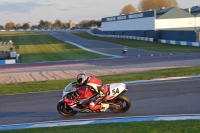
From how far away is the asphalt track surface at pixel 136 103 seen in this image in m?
12.4

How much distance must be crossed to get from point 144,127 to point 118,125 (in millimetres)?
916

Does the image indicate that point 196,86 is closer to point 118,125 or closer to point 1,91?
point 118,125

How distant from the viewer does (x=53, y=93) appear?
1780cm

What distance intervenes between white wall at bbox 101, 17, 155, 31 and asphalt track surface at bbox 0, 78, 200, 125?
58.4 meters

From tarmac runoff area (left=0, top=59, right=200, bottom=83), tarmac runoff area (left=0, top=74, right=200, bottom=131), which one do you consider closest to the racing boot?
tarmac runoff area (left=0, top=74, right=200, bottom=131)

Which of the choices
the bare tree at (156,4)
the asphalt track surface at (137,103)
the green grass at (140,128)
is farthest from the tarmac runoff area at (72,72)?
the bare tree at (156,4)

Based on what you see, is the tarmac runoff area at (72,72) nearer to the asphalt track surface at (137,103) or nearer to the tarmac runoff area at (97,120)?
the asphalt track surface at (137,103)

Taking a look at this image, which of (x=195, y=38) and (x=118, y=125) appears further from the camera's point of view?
(x=195, y=38)

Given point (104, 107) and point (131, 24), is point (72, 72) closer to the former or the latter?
point (104, 107)

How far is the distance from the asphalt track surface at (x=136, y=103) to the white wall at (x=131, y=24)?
58.4 meters

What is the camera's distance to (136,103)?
1393 cm

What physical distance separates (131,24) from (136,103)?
262ft

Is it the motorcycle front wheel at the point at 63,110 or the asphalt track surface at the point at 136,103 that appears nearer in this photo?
the asphalt track surface at the point at 136,103

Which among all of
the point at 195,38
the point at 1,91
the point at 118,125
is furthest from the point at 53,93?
the point at 195,38
